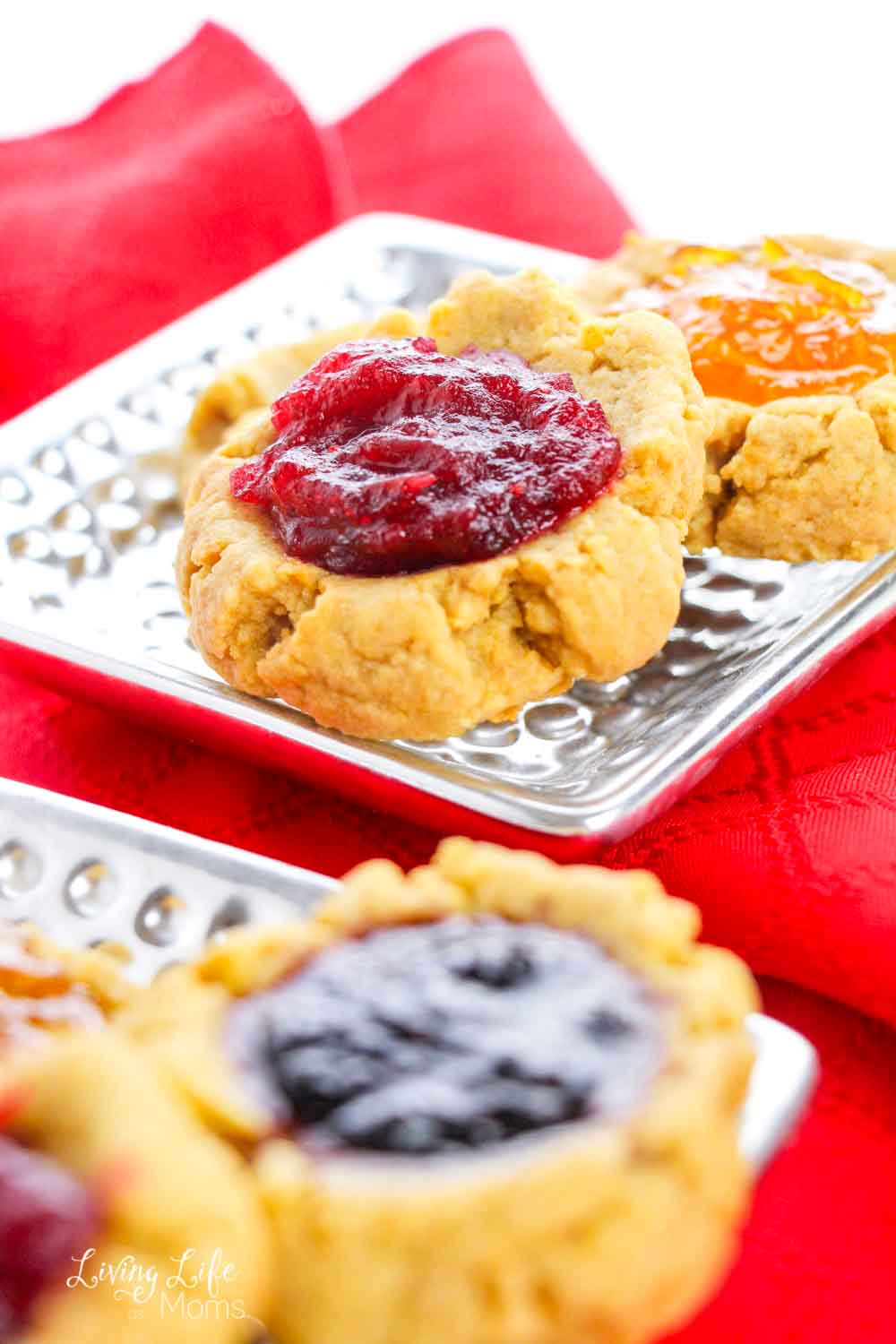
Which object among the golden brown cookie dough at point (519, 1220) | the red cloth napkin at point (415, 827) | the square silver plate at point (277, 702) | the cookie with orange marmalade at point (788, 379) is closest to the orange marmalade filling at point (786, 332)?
the cookie with orange marmalade at point (788, 379)

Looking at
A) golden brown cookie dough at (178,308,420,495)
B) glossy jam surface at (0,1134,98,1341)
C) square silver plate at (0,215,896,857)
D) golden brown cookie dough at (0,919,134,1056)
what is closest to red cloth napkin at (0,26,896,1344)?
square silver plate at (0,215,896,857)

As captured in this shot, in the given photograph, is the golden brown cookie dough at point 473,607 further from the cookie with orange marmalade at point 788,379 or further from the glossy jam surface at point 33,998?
the glossy jam surface at point 33,998

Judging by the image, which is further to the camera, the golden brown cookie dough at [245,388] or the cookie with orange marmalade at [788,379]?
the golden brown cookie dough at [245,388]

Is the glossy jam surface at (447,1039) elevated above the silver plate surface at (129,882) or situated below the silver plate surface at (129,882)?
above

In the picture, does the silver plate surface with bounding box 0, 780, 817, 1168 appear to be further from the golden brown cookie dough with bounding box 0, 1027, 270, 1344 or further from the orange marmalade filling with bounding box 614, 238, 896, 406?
the orange marmalade filling with bounding box 614, 238, 896, 406

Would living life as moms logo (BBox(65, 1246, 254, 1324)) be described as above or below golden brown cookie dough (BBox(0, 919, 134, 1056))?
above

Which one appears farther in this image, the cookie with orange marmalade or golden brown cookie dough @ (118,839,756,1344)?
the cookie with orange marmalade

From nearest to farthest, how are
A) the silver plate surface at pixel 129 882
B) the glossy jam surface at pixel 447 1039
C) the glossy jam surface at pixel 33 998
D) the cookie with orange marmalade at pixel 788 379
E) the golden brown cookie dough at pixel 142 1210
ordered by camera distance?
the golden brown cookie dough at pixel 142 1210 < the glossy jam surface at pixel 447 1039 < the glossy jam surface at pixel 33 998 < the silver plate surface at pixel 129 882 < the cookie with orange marmalade at pixel 788 379
